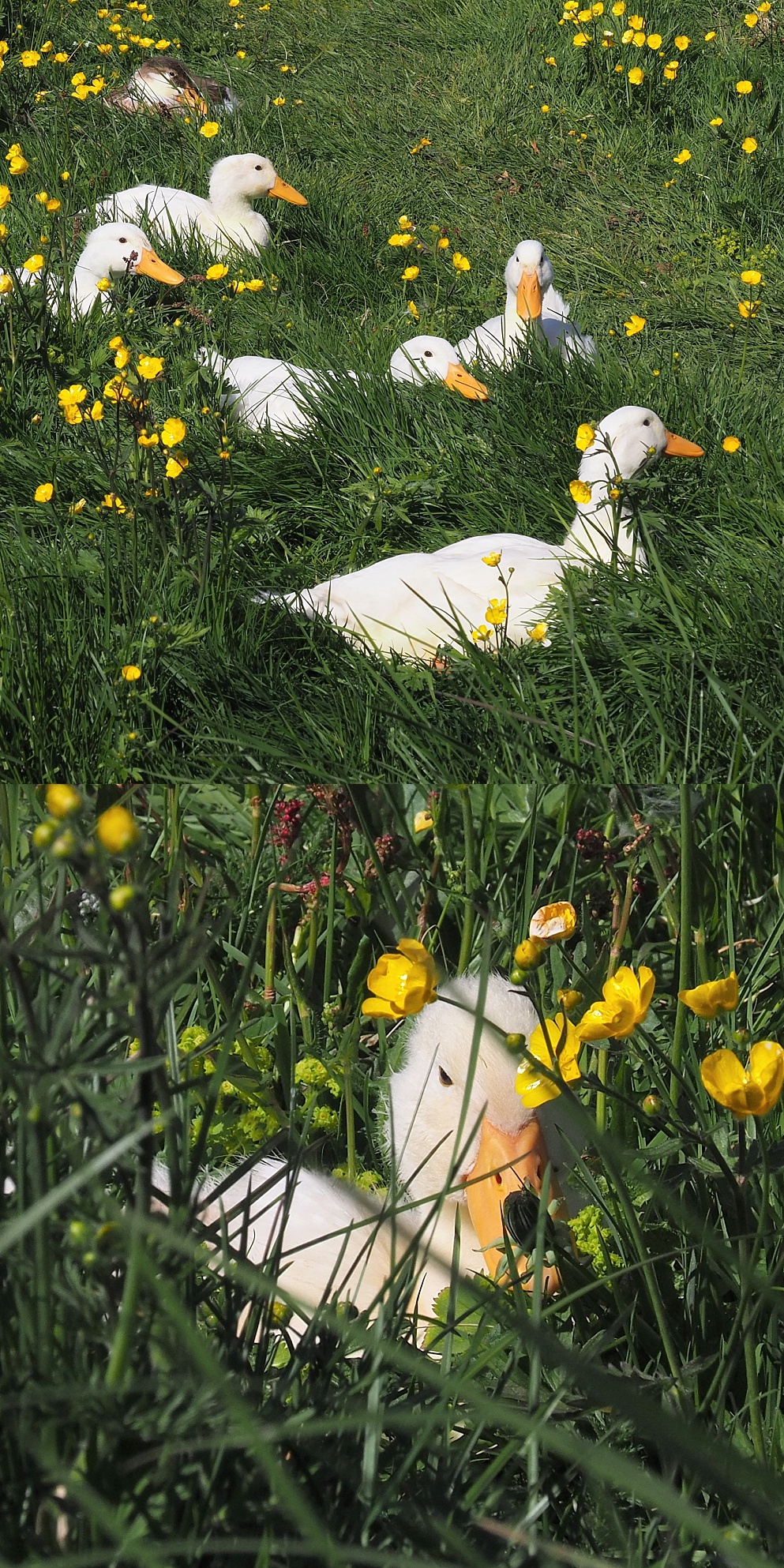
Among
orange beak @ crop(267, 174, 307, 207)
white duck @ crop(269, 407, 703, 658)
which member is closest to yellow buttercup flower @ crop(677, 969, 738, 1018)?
white duck @ crop(269, 407, 703, 658)

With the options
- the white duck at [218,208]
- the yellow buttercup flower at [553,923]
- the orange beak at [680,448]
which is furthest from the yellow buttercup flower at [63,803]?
the white duck at [218,208]

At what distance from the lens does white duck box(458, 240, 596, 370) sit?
3586 mm

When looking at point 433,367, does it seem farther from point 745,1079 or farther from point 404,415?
point 745,1079

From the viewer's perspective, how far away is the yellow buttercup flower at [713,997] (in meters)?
0.98

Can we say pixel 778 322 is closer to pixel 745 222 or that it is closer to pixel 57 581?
pixel 745 222

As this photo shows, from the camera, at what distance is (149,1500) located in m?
0.74

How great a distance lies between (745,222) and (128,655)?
384 centimetres

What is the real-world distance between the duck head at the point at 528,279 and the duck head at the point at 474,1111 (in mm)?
2616

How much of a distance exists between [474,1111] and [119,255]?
3348 mm

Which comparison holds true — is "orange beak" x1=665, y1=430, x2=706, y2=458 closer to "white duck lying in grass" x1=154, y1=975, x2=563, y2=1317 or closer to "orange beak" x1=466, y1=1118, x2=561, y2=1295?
"white duck lying in grass" x1=154, y1=975, x2=563, y2=1317

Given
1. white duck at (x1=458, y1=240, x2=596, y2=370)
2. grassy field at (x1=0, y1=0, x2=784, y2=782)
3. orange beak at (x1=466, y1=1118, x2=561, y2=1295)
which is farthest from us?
white duck at (x1=458, y1=240, x2=596, y2=370)

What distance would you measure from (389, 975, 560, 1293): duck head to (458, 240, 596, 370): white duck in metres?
2.32

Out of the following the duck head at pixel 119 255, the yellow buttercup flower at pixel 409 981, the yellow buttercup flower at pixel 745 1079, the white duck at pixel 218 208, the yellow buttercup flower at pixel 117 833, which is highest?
the white duck at pixel 218 208

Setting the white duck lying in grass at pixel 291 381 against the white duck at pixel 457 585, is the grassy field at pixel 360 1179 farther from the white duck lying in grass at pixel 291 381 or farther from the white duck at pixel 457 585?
the white duck lying in grass at pixel 291 381
